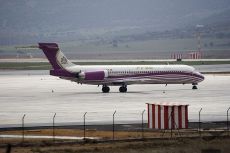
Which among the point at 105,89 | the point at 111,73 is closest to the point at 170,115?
the point at 111,73

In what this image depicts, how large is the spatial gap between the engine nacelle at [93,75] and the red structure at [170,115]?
35048 mm

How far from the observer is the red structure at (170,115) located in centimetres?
4494

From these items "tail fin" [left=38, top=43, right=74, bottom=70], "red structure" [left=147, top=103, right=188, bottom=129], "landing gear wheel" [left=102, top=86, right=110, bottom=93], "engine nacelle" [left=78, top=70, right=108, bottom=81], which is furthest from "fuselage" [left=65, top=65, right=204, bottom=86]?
"red structure" [left=147, top=103, right=188, bottom=129]

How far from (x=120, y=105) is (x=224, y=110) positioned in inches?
396

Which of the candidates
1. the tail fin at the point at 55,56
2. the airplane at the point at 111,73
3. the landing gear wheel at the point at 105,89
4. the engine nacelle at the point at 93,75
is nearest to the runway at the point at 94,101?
the landing gear wheel at the point at 105,89

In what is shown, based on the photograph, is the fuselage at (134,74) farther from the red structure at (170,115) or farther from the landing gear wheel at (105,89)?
the red structure at (170,115)

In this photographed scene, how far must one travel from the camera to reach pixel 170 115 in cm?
4488

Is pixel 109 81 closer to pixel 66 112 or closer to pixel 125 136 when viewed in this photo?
pixel 66 112

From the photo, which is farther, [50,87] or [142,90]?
[50,87]

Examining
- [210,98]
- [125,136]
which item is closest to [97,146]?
[125,136]

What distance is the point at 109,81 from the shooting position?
269ft

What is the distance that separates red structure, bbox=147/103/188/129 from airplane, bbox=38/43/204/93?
35252 millimetres

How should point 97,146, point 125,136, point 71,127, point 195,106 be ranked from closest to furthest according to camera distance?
point 97,146, point 125,136, point 71,127, point 195,106

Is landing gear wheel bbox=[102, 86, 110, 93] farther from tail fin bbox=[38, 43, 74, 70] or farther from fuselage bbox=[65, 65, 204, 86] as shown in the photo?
tail fin bbox=[38, 43, 74, 70]
